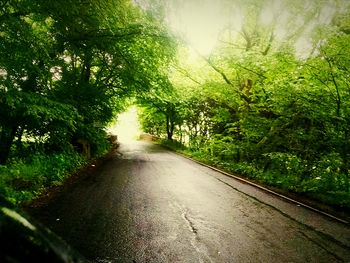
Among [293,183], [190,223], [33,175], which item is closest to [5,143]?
[33,175]

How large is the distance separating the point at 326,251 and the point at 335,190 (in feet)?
15.3

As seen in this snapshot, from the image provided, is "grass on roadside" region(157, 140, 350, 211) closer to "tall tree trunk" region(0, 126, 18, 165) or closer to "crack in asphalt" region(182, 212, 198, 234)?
"crack in asphalt" region(182, 212, 198, 234)

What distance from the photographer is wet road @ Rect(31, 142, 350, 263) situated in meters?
5.59

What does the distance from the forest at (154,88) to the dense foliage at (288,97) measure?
0.15ft

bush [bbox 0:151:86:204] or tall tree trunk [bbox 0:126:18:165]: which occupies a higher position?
tall tree trunk [bbox 0:126:18:165]

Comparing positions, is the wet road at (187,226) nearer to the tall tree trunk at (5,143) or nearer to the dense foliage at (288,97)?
the dense foliage at (288,97)

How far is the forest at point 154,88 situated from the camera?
865 centimetres

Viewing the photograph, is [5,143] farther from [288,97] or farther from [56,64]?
[288,97]

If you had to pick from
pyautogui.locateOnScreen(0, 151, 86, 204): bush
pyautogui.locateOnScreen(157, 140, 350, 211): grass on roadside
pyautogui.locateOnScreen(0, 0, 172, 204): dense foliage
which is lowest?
pyautogui.locateOnScreen(157, 140, 350, 211): grass on roadside

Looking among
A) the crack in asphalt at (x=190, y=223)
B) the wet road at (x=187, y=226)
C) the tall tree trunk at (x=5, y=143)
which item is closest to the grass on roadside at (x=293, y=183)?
the wet road at (x=187, y=226)

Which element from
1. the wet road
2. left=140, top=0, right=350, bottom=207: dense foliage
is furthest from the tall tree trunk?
left=140, top=0, right=350, bottom=207: dense foliage

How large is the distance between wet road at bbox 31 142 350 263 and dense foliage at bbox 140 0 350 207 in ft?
6.97

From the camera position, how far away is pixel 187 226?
701cm

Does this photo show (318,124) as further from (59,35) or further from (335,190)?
(59,35)
